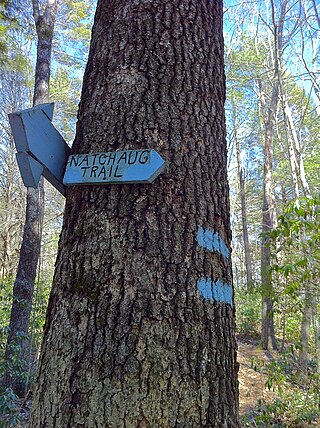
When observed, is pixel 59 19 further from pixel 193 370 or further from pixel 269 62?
pixel 193 370

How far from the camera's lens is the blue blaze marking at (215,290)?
3.84 feet

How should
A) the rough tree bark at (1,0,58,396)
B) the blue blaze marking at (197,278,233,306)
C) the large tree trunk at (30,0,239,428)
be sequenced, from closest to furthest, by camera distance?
the large tree trunk at (30,0,239,428) < the blue blaze marking at (197,278,233,306) < the rough tree bark at (1,0,58,396)

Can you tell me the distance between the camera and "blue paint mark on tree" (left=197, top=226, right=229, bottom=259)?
1.22 m

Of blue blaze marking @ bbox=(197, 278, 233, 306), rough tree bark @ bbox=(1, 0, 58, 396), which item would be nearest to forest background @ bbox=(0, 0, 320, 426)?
rough tree bark @ bbox=(1, 0, 58, 396)

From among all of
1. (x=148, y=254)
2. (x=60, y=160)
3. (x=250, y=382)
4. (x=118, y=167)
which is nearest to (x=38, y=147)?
(x=60, y=160)

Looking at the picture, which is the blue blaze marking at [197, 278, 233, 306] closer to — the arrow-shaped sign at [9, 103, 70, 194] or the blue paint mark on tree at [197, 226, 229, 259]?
the blue paint mark on tree at [197, 226, 229, 259]

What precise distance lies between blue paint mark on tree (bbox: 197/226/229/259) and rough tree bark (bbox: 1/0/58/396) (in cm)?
367

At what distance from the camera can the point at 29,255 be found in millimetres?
5289

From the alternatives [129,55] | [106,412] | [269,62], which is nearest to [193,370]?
[106,412]

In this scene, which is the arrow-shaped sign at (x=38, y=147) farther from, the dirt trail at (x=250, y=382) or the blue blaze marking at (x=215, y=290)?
the dirt trail at (x=250, y=382)

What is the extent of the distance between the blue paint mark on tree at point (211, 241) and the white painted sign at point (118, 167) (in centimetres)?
24

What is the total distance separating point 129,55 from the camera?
1.37 m

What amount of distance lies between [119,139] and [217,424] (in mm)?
921

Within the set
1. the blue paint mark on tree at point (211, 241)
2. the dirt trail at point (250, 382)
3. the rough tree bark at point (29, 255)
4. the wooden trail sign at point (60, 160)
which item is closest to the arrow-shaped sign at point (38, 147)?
the wooden trail sign at point (60, 160)
